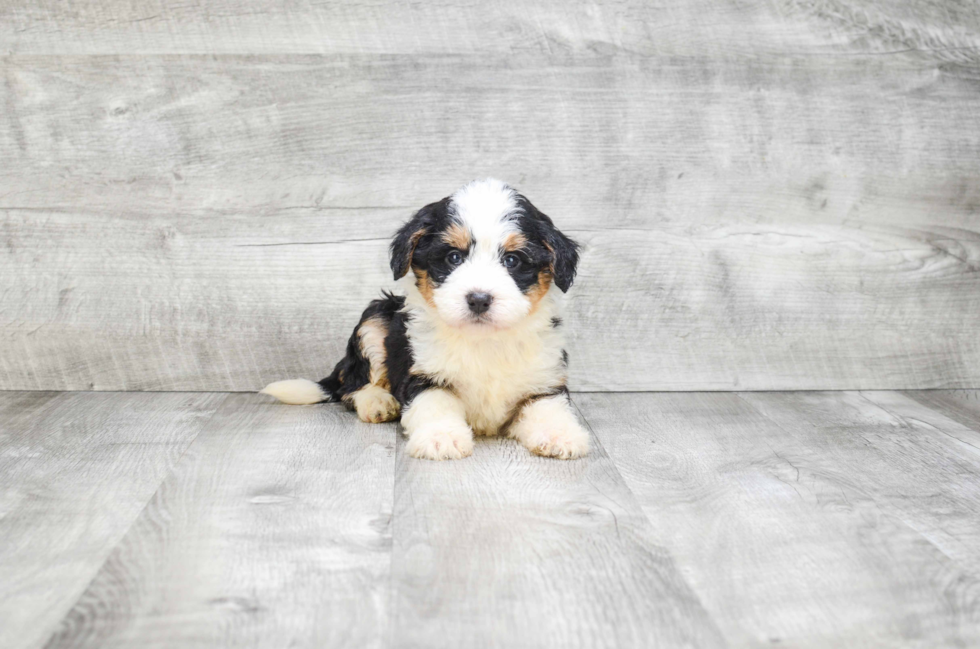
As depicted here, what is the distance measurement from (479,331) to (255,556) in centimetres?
102

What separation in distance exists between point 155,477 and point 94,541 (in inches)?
18.5

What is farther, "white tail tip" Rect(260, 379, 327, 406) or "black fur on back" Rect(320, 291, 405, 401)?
"white tail tip" Rect(260, 379, 327, 406)

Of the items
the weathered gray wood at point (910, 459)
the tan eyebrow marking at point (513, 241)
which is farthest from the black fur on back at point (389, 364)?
the weathered gray wood at point (910, 459)

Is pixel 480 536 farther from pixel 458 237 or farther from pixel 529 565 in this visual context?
pixel 458 237

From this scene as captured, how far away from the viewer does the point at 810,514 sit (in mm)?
2328

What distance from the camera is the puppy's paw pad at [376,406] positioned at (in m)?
3.18

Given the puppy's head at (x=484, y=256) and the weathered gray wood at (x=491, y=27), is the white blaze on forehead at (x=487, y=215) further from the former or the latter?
the weathered gray wood at (x=491, y=27)

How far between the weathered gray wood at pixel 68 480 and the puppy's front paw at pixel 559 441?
1133mm

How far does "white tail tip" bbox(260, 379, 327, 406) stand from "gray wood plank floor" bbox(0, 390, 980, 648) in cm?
18

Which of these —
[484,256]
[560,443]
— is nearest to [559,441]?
[560,443]

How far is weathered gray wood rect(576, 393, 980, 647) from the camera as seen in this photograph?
1.78m

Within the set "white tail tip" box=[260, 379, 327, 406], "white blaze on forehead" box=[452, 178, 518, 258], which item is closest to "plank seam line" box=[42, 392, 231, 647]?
"white tail tip" box=[260, 379, 327, 406]

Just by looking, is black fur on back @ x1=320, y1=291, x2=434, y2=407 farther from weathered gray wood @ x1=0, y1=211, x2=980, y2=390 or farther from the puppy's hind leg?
weathered gray wood @ x1=0, y1=211, x2=980, y2=390

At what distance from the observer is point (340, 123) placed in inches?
144
